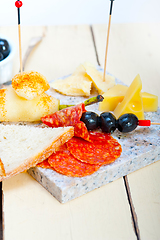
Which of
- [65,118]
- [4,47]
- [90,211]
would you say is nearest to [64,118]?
[65,118]

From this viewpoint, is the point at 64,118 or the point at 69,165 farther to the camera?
the point at 64,118

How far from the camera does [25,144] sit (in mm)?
1720

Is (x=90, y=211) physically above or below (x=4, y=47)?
below

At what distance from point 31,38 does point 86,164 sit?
218cm

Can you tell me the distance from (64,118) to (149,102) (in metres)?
0.62

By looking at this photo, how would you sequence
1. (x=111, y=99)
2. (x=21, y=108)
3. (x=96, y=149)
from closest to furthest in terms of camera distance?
(x=96, y=149), (x=21, y=108), (x=111, y=99)

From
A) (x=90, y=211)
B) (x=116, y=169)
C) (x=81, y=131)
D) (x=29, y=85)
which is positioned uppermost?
(x=29, y=85)

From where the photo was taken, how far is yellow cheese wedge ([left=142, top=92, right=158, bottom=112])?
211 cm

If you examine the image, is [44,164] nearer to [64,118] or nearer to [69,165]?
[69,165]

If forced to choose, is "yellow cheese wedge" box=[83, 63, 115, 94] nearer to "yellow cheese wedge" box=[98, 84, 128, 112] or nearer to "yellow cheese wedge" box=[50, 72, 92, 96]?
"yellow cheese wedge" box=[50, 72, 92, 96]

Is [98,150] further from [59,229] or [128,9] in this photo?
[128,9]

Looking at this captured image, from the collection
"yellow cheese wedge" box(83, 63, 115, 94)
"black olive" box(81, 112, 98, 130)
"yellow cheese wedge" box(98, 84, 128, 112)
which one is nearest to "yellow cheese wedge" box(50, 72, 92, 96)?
"yellow cheese wedge" box(83, 63, 115, 94)

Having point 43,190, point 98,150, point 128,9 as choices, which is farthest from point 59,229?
point 128,9

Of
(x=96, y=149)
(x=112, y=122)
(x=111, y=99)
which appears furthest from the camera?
(x=111, y=99)
